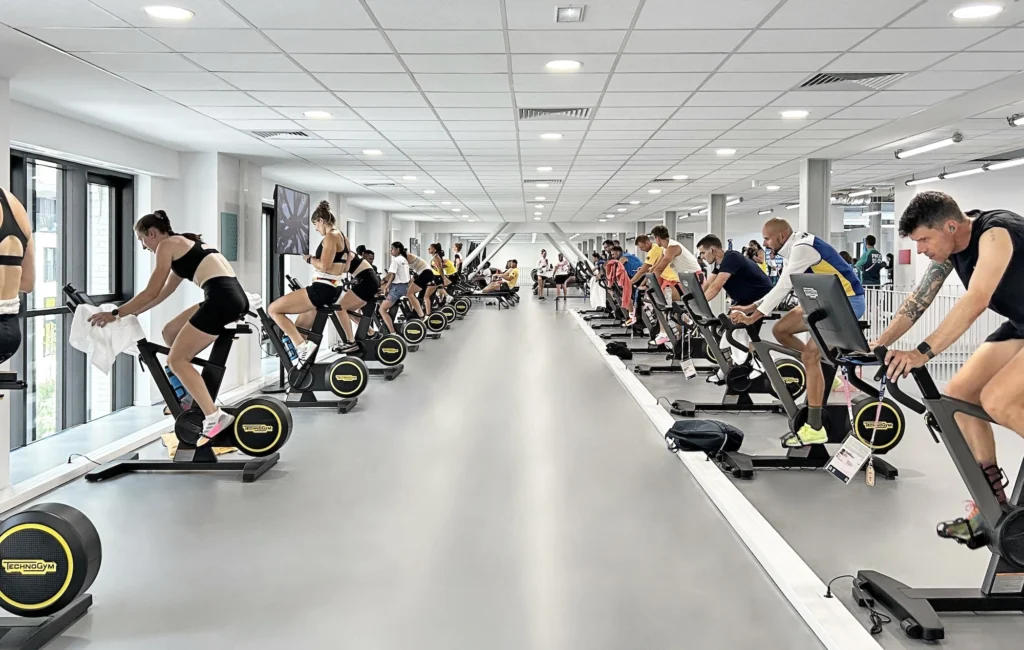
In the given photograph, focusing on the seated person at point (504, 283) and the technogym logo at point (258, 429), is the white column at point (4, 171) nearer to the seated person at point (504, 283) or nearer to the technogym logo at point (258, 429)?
the technogym logo at point (258, 429)

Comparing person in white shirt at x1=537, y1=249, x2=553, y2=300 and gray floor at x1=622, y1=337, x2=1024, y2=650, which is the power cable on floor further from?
person in white shirt at x1=537, y1=249, x2=553, y2=300

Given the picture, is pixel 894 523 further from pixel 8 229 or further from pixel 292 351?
pixel 292 351

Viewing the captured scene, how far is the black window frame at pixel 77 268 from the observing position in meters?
7.06

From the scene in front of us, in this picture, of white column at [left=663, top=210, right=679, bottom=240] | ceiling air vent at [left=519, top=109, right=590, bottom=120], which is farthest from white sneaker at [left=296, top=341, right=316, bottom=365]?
white column at [left=663, top=210, right=679, bottom=240]

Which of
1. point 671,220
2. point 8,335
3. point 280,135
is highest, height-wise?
point 671,220

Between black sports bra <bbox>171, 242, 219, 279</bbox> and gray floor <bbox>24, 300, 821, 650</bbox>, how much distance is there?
1197 millimetres

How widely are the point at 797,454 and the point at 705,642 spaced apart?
7.80 feet

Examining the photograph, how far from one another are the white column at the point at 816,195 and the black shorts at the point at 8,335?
8863 mm

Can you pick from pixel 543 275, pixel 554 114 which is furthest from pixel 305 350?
pixel 543 275

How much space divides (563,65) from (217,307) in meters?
2.52

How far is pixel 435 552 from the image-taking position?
133 inches

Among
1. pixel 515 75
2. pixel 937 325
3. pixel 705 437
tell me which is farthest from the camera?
pixel 937 325

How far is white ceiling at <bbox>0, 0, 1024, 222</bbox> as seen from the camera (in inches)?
154

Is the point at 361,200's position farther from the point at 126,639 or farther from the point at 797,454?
the point at 126,639
